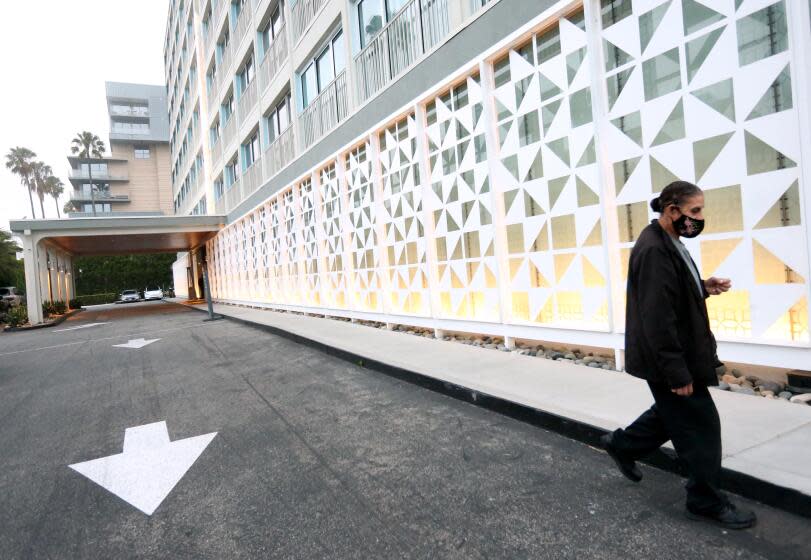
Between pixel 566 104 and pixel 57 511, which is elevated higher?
pixel 566 104

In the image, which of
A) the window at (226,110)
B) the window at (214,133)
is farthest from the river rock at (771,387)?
the window at (214,133)

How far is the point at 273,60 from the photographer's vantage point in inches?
657

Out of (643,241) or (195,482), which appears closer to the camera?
(643,241)

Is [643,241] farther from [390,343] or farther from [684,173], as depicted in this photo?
[390,343]

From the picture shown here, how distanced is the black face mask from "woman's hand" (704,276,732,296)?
30 centimetres

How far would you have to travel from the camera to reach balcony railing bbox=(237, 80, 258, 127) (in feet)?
63.4

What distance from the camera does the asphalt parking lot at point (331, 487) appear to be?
2.42 metres

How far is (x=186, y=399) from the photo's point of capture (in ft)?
19.4

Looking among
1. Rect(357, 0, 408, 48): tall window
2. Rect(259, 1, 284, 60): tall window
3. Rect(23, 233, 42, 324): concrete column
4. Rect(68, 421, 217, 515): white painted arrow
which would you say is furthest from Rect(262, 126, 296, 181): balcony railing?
Rect(68, 421, 217, 515): white painted arrow

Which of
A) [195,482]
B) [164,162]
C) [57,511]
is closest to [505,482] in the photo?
[195,482]

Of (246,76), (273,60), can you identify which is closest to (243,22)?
(246,76)

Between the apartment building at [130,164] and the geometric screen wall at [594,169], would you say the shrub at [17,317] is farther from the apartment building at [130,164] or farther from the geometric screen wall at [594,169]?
the apartment building at [130,164]

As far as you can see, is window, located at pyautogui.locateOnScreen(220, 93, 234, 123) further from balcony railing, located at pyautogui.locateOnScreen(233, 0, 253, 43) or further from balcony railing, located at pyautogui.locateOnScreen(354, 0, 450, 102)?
balcony railing, located at pyautogui.locateOnScreen(354, 0, 450, 102)

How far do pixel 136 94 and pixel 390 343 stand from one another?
88.4 meters
